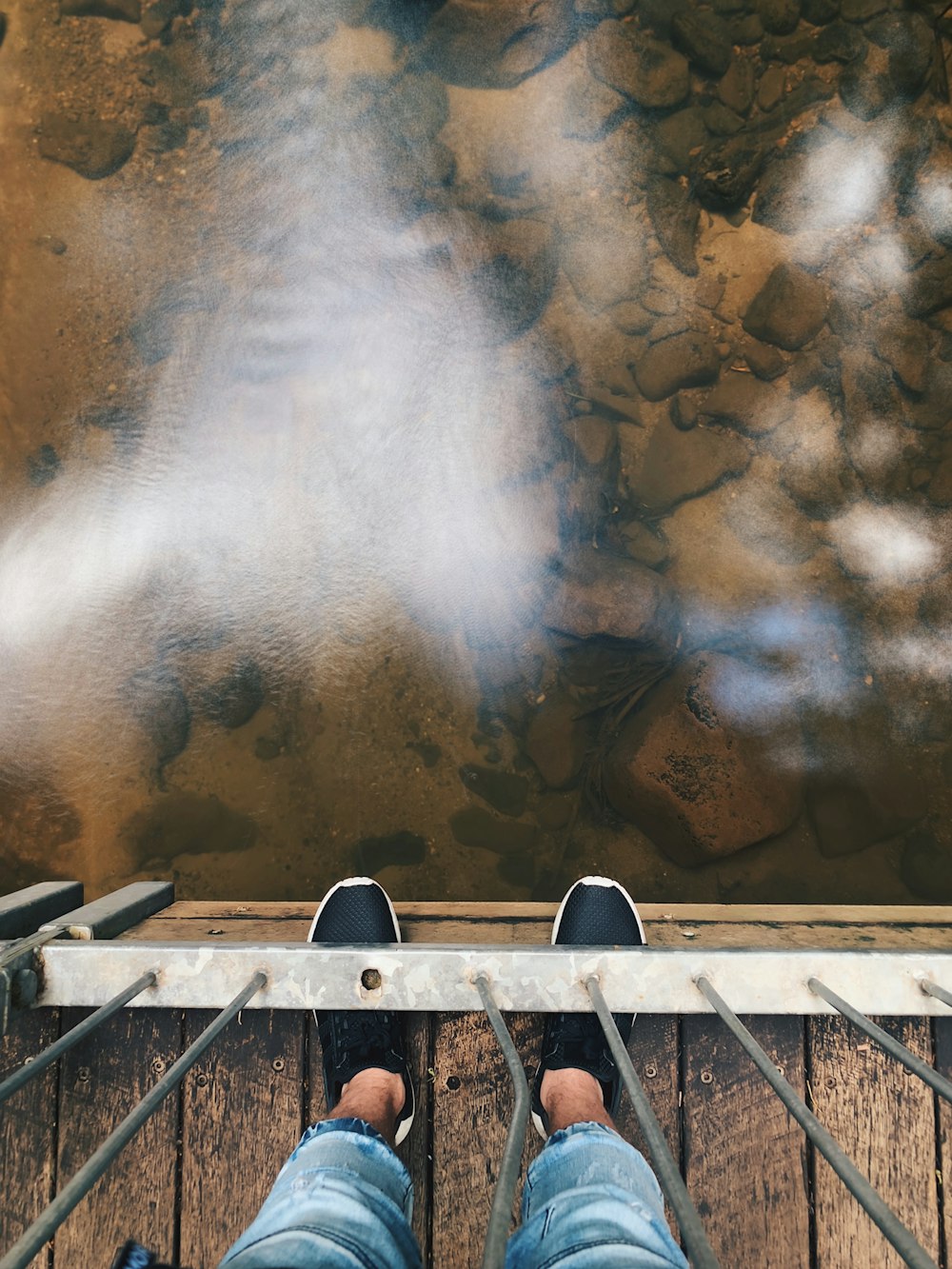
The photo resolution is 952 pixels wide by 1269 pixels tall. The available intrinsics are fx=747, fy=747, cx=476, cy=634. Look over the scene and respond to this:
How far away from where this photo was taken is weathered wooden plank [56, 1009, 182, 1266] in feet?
4.79

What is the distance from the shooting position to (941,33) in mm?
2635

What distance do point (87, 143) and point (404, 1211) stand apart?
3330mm

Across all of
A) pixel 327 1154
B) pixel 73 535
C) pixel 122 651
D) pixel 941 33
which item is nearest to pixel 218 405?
pixel 73 535

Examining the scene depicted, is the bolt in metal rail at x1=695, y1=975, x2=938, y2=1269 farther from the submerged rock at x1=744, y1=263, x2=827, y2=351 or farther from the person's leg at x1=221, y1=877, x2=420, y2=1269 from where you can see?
→ the submerged rock at x1=744, y1=263, x2=827, y2=351

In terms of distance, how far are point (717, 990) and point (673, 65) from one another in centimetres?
296

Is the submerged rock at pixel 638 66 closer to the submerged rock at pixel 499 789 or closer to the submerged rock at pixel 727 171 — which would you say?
the submerged rock at pixel 727 171

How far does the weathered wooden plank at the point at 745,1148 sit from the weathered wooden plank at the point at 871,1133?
0.03m

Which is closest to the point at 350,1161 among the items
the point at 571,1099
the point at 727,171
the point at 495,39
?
the point at 571,1099

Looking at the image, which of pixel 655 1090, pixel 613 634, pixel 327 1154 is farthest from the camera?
pixel 613 634

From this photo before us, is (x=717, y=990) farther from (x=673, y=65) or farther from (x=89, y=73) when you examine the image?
(x=89, y=73)

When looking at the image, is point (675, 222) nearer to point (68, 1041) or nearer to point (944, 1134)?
point (944, 1134)

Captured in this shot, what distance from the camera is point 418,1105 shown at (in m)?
1.51

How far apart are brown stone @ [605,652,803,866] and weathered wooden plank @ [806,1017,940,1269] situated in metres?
0.92

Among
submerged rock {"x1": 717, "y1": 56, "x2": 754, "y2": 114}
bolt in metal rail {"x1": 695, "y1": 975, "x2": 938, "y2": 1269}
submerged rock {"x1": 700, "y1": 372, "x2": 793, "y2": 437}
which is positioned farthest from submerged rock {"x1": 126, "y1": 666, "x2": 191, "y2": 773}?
submerged rock {"x1": 717, "y1": 56, "x2": 754, "y2": 114}
